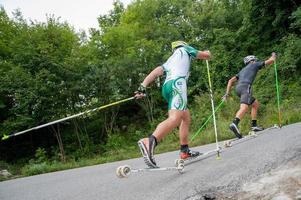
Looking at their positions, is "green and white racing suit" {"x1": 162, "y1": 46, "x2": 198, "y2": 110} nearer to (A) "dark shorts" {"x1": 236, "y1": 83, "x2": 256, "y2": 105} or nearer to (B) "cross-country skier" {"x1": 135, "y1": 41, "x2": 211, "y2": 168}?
(B) "cross-country skier" {"x1": 135, "y1": 41, "x2": 211, "y2": 168}

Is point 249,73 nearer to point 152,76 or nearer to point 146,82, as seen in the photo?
point 152,76

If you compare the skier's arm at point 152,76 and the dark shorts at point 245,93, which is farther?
the dark shorts at point 245,93

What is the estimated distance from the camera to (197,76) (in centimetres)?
2539

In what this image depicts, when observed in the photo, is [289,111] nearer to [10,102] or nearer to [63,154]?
[63,154]

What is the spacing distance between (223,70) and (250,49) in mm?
A: 2132

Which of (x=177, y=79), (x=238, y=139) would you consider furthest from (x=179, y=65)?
(x=238, y=139)

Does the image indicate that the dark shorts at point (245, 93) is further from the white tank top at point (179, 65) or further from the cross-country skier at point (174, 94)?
the white tank top at point (179, 65)

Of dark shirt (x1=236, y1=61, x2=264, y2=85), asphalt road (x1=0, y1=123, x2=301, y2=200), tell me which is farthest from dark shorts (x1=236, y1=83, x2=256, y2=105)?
asphalt road (x1=0, y1=123, x2=301, y2=200)

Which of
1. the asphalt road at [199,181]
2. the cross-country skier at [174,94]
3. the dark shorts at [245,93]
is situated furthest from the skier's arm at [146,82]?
the dark shorts at [245,93]

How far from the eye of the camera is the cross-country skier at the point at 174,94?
509cm

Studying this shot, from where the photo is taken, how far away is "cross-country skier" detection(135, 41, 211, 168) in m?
5.09

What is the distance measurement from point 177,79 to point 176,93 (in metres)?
0.22

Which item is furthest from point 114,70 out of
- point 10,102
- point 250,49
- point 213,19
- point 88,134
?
point 213,19

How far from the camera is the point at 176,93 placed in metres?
5.43
